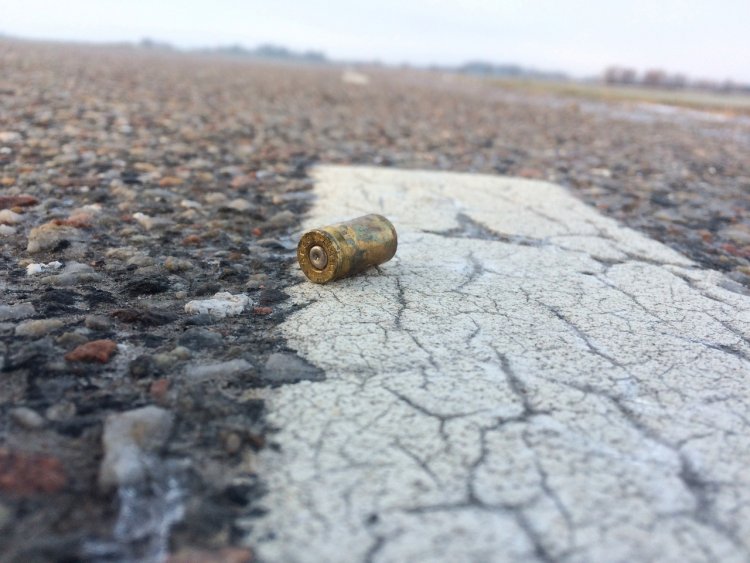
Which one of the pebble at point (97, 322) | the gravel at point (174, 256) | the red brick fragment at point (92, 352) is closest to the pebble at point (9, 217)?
the gravel at point (174, 256)

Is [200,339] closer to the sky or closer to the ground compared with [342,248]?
closer to the ground

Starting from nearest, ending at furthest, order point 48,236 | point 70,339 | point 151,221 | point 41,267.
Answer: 1. point 70,339
2. point 41,267
3. point 48,236
4. point 151,221

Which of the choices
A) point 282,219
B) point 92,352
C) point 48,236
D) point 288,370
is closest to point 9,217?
point 48,236

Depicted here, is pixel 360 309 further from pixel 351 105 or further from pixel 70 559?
pixel 351 105

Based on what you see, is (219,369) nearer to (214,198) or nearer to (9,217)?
(9,217)

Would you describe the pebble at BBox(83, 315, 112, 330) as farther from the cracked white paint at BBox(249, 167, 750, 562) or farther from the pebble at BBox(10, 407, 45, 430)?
the cracked white paint at BBox(249, 167, 750, 562)

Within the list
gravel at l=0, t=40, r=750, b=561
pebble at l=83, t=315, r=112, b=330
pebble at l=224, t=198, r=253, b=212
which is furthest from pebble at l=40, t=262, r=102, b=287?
pebble at l=224, t=198, r=253, b=212

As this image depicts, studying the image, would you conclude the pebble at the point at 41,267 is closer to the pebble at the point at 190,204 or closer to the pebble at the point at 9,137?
the pebble at the point at 190,204
